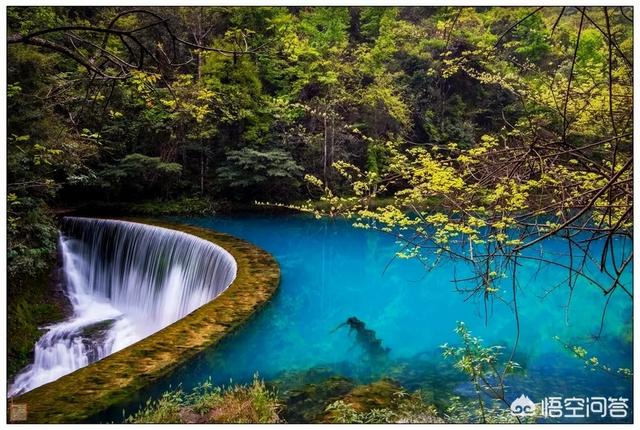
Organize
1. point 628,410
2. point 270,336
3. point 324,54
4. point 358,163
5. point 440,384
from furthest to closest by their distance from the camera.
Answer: point 358,163 → point 324,54 → point 270,336 → point 440,384 → point 628,410

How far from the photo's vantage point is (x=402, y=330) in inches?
178

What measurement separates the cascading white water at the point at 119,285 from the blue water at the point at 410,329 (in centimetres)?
108

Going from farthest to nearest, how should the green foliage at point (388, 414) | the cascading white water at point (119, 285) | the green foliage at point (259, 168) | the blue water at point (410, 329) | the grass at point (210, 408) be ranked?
the green foliage at point (259, 168)
the cascading white water at point (119, 285)
the blue water at point (410, 329)
the green foliage at point (388, 414)
the grass at point (210, 408)

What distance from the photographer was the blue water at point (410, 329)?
335cm

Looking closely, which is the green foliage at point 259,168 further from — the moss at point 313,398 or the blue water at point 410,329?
the moss at point 313,398

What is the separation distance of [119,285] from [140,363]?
14.1 feet

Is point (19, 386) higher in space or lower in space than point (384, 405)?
lower

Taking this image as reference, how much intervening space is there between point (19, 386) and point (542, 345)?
4636mm

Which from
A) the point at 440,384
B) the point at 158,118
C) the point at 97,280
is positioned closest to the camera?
the point at 440,384

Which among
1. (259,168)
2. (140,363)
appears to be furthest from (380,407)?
(259,168)

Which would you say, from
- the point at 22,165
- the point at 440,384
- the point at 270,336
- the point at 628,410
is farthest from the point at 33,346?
the point at 628,410

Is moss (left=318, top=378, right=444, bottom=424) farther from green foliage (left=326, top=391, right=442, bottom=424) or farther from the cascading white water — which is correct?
the cascading white water

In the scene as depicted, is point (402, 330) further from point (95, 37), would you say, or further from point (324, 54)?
point (324, 54)

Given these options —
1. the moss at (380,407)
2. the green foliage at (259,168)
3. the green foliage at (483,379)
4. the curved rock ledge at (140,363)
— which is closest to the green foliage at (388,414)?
the moss at (380,407)
